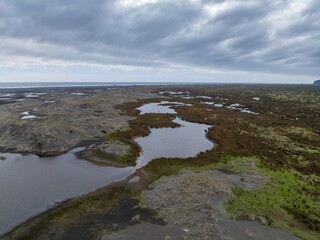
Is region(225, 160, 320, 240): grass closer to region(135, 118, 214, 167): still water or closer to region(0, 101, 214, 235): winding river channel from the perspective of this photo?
region(0, 101, 214, 235): winding river channel

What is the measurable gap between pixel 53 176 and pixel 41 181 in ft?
6.06

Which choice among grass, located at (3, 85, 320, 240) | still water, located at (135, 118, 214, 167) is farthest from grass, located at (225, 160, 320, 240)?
still water, located at (135, 118, 214, 167)

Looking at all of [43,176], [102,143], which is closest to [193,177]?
[43,176]

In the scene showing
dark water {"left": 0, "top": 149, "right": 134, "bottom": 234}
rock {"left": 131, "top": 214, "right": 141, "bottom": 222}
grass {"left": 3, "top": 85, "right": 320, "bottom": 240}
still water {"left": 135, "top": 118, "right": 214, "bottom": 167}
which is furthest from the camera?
still water {"left": 135, "top": 118, "right": 214, "bottom": 167}

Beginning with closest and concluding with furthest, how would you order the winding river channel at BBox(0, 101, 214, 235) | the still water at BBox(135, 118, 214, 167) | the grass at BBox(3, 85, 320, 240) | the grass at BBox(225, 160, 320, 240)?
the grass at BBox(225, 160, 320, 240), the grass at BBox(3, 85, 320, 240), the winding river channel at BBox(0, 101, 214, 235), the still water at BBox(135, 118, 214, 167)

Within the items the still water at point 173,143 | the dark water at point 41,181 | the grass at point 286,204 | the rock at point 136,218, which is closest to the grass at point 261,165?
the grass at point 286,204

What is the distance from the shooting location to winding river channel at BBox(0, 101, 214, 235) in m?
27.4

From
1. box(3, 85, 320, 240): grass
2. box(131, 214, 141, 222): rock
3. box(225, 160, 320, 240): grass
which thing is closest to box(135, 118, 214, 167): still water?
box(3, 85, 320, 240): grass

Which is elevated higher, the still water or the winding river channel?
the still water

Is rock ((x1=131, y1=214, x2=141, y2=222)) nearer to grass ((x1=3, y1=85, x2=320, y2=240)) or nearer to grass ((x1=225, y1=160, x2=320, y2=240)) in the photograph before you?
grass ((x1=3, y1=85, x2=320, y2=240))

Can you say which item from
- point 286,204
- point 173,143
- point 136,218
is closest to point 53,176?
point 136,218

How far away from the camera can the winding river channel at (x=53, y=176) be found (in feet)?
89.9

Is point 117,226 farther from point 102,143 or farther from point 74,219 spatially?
point 102,143

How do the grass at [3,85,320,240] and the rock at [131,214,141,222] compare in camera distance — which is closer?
the rock at [131,214,141,222]
